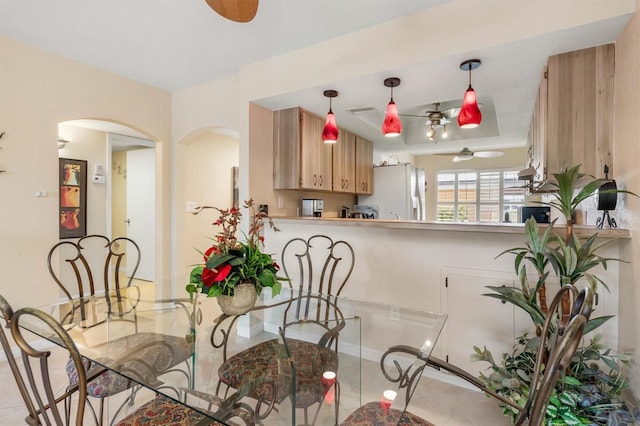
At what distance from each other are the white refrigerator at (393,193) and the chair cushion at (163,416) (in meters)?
4.40

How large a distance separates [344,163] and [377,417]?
Answer: 11.4 feet

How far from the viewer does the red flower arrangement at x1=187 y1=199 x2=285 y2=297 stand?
4.78 ft

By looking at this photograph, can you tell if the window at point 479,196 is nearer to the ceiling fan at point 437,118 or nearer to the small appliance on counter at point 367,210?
the small appliance on counter at point 367,210

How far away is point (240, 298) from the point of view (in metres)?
1.53

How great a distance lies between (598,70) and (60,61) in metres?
4.17

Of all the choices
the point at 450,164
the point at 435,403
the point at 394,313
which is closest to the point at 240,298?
the point at 394,313

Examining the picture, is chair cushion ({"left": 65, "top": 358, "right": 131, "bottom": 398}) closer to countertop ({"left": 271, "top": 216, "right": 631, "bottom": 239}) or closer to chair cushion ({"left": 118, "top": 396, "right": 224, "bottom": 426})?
chair cushion ({"left": 118, "top": 396, "right": 224, "bottom": 426})

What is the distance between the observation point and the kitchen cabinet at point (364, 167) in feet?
15.6

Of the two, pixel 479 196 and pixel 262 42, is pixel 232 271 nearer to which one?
pixel 262 42

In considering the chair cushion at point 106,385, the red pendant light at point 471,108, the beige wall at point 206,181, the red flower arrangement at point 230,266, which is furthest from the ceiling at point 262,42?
the chair cushion at point 106,385

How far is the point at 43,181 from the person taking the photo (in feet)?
9.02

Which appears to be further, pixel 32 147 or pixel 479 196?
pixel 479 196

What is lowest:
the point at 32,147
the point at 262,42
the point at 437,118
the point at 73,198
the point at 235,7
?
the point at 73,198

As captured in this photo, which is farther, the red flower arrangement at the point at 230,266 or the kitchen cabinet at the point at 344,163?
the kitchen cabinet at the point at 344,163
